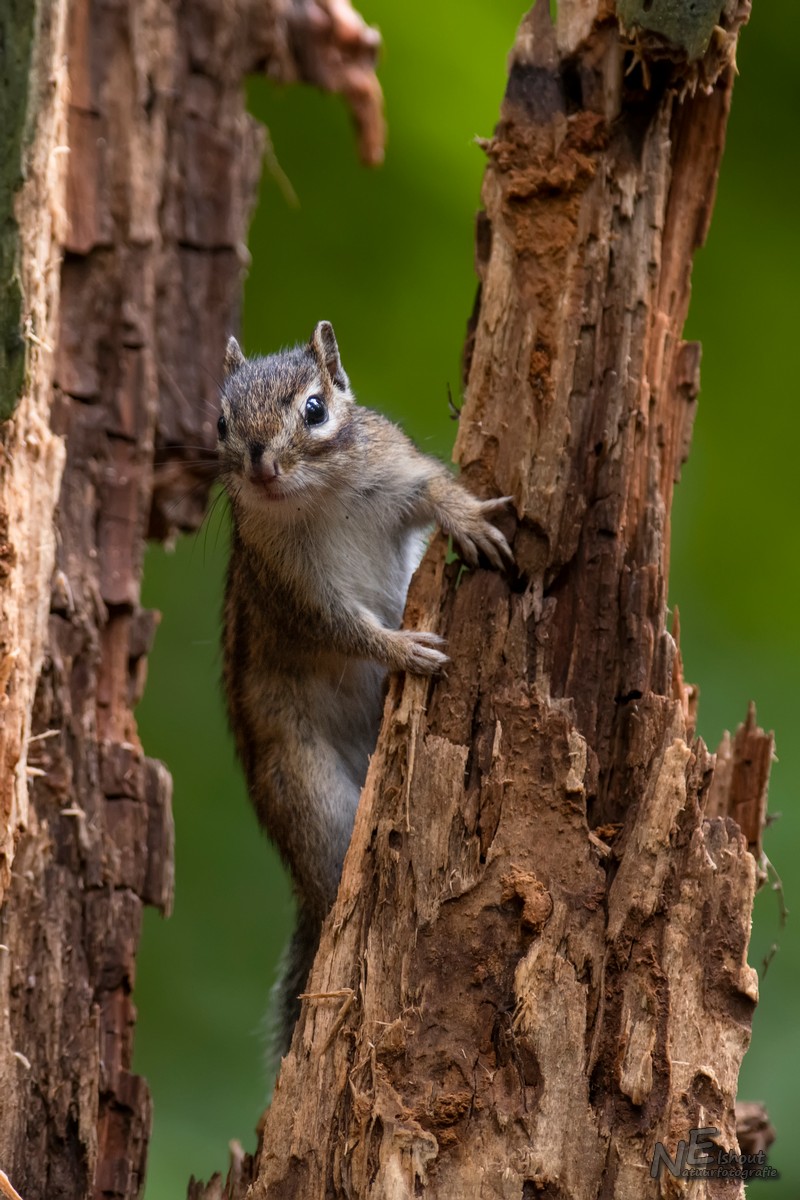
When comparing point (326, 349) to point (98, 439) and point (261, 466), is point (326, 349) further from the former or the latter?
point (98, 439)

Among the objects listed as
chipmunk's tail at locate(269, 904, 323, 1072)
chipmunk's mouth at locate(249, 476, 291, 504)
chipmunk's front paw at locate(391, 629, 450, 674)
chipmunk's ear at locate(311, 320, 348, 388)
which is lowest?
chipmunk's tail at locate(269, 904, 323, 1072)

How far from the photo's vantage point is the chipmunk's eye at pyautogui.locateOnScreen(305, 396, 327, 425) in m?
3.28

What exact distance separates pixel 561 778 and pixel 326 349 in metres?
1.42

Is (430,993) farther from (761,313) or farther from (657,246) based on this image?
(761,313)

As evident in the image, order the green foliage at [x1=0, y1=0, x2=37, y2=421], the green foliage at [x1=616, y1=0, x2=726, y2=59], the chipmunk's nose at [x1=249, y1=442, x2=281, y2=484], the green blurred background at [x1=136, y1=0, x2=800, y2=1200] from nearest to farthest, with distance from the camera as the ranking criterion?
the green foliage at [x1=0, y1=0, x2=37, y2=421], the green foliage at [x1=616, y1=0, x2=726, y2=59], the chipmunk's nose at [x1=249, y1=442, x2=281, y2=484], the green blurred background at [x1=136, y1=0, x2=800, y2=1200]

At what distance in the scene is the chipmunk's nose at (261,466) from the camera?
3.09m

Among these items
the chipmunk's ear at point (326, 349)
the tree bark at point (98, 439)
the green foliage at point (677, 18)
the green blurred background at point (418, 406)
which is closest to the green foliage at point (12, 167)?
the tree bark at point (98, 439)

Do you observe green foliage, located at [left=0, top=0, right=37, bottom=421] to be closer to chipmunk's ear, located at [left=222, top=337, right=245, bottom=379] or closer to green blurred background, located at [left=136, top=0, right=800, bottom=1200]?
chipmunk's ear, located at [left=222, top=337, right=245, bottom=379]

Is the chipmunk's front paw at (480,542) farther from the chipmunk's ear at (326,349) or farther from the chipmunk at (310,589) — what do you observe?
the chipmunk's ear at (326,349)

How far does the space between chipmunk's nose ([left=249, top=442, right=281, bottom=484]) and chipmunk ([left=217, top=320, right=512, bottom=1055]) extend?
0.12ft

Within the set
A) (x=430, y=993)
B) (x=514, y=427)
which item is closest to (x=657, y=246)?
(x=514, y=427)


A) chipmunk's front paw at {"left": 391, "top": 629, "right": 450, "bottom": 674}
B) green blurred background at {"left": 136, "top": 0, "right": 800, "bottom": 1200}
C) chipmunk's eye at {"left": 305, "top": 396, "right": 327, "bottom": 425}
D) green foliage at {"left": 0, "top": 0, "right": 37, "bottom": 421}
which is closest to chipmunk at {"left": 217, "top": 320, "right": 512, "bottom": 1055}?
chipmunk's eye at {"left": 305, "top": 396, "right": 327, "bottom": 425}

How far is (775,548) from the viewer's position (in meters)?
4.94

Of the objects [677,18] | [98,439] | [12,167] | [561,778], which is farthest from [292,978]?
[677,18]
